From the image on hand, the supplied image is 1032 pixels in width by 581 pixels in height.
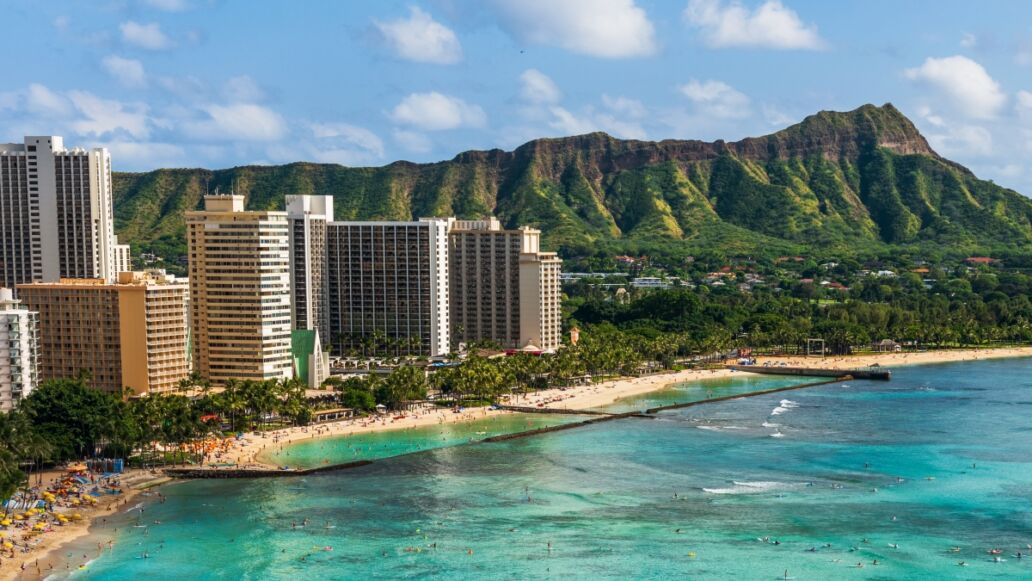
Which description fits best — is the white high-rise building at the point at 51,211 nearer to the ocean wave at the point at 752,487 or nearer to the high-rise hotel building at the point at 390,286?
the high-rise hotel building at the point at 390,286

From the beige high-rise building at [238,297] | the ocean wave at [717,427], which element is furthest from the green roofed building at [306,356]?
the ocean wave at [717,427]

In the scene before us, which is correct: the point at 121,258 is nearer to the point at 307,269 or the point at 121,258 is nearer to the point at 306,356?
the point at 307,269

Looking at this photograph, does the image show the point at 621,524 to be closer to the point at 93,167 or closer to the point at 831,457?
the point at 831,457

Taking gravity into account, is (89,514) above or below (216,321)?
below

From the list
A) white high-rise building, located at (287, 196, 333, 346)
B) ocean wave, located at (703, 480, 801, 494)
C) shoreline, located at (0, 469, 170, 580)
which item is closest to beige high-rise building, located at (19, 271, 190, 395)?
shoreline, located at (0, 469, 170, 580)

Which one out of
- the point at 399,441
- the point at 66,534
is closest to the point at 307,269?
the point at 399,441

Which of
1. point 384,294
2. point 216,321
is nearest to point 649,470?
point 216,321

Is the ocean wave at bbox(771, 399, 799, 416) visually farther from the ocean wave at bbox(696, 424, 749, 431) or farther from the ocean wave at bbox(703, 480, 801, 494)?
the ocean wave at bbox(703, 480, 801, 494)
